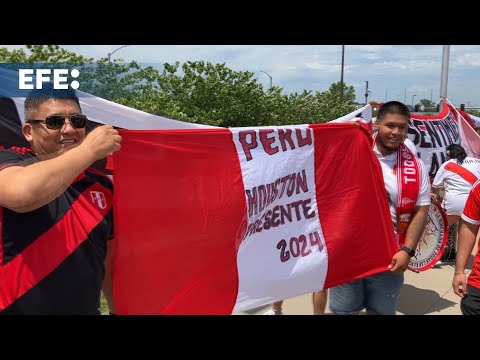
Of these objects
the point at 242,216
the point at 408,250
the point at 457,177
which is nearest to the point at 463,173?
the point at 457,177

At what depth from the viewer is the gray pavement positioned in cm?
463

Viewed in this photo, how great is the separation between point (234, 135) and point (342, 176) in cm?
83

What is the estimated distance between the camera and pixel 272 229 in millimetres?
2846

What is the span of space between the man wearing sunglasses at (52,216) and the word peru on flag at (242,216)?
0.36m

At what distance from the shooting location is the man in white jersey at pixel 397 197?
3.05 meters

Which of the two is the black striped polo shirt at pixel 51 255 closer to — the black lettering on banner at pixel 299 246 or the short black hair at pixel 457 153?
the black lettering on banner at pixel 299 246

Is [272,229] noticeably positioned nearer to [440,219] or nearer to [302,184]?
[302,184]

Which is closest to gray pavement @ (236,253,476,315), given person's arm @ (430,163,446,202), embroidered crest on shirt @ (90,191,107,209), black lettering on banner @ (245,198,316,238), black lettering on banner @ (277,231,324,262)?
person's arm @ (430,163,446,202)

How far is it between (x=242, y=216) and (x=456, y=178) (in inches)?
173

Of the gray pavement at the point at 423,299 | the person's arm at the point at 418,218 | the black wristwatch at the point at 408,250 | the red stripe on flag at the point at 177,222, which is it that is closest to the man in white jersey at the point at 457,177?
the gray pavement at the point at 423,299

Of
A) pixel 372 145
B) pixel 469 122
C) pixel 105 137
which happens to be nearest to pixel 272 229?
pixel 372 145

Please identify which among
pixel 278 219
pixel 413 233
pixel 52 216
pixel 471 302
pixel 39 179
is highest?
pixel 39 179

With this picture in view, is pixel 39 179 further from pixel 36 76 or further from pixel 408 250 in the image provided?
pixel 408 250

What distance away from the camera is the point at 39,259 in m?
1.77
